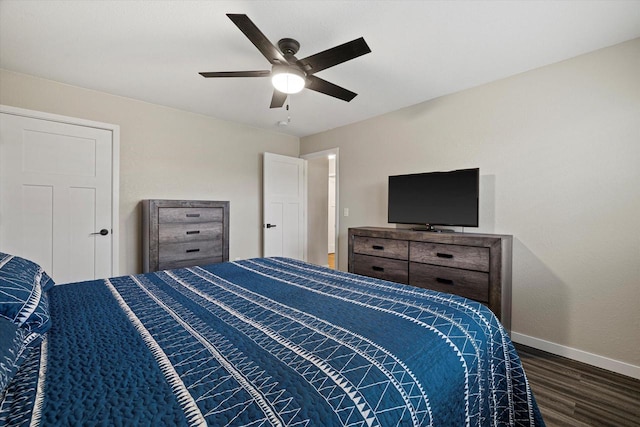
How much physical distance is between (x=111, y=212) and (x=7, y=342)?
2816mm

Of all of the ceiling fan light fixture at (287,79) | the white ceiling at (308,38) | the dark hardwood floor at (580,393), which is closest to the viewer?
the dark hardwood floor at (580,393)

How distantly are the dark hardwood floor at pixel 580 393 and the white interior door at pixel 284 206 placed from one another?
321cm

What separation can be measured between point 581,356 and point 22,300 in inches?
138

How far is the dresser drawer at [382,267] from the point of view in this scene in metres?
2.96

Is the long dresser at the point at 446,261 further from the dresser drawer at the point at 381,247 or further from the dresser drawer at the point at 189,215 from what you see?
the dresser drawer at the point at 189,215

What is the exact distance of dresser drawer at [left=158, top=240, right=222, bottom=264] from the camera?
10.6 ft

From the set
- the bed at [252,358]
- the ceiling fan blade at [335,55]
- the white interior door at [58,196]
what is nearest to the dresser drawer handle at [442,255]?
the bed at [252,358]

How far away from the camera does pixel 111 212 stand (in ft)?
10.4

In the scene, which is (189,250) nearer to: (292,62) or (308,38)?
(292,62)

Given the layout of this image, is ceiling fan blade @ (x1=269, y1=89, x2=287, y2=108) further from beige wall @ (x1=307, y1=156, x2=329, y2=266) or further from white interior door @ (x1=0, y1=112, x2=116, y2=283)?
beige wall @ (x1=307, y1=156, x2=329, y2=266)

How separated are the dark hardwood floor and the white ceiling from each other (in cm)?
246

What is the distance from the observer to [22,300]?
1032 mm

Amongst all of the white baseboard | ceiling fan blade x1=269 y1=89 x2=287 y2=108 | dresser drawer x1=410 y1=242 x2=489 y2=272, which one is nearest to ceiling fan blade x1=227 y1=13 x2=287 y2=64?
ceiling fan blade x1=269 y1=89 x2=287 y2=108

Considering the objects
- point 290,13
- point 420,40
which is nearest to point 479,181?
point 420,40
